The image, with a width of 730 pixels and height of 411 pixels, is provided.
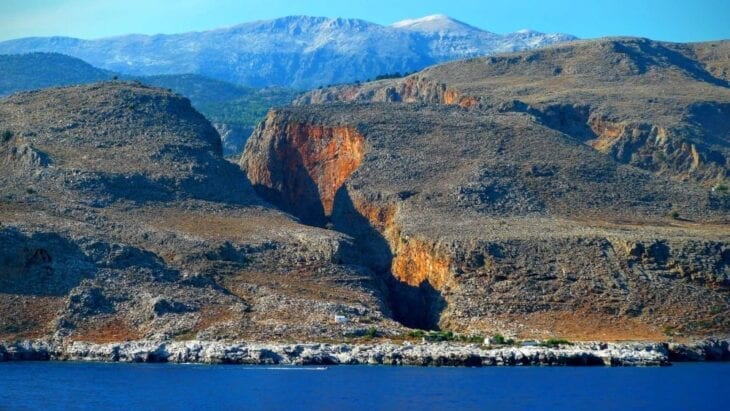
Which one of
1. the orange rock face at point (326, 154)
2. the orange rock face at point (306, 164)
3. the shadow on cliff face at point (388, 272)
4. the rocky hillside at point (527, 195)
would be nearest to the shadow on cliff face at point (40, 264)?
the shadow on cliff face at point (388, 272)

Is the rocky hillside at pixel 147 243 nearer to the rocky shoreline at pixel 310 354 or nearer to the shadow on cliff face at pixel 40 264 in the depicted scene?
the shadow on cliff face at pixel 40 264

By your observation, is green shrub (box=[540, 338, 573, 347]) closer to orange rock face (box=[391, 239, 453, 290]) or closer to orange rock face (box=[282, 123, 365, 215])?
orange rock face (box=[391, 239, 453, 290])

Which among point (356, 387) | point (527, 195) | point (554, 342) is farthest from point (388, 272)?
point (356, 387)

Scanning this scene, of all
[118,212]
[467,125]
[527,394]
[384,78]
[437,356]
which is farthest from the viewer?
[384,78]

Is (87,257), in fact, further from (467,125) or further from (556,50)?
(556,50)

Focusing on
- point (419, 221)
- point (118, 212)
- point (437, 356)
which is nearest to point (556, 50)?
point (419, 221)

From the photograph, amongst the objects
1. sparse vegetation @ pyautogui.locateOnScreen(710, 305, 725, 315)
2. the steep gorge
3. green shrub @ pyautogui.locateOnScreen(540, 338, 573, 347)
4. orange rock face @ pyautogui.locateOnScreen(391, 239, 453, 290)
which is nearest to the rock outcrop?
green shrub @ pyautogui.locateOnScreen(540, 338, 573, 347)
